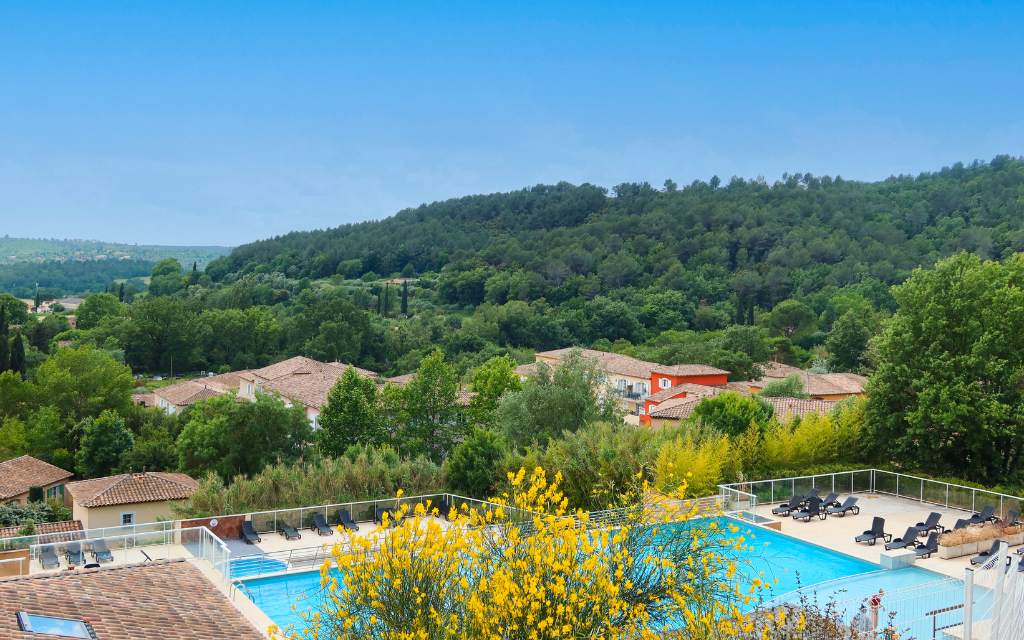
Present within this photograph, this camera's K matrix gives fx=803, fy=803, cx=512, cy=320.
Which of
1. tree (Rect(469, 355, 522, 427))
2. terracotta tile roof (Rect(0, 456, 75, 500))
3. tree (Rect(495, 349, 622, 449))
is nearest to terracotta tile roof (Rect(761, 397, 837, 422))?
tree (Rect(495, 349, 622, 449))

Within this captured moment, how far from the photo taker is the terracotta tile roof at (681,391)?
5069cm

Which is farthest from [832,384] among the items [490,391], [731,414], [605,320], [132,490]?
[605,320]

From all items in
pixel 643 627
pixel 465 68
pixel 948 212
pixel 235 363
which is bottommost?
pixel 235 363

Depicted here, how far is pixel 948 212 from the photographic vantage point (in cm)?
11550

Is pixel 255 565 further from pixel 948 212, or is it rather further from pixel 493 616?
pixel 948 212

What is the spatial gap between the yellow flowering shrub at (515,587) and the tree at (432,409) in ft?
99.5

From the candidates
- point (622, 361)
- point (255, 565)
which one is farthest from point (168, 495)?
point (622, 361)

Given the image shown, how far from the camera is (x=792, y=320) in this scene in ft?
290

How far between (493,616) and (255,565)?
12.2 metres

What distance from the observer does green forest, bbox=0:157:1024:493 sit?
78.7 feet

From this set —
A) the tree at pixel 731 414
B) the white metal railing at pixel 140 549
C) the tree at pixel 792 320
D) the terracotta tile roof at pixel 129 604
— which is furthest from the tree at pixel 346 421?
the tree at pixel 792 320

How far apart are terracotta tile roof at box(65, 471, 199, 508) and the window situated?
20598mm

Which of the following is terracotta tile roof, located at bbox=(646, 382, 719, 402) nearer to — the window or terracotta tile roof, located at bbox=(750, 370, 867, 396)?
terracotta tile roof, located at bbox=(750, 370, 867, 396)

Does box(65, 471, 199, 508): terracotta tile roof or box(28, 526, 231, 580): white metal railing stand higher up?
box(28, 526, 231, 580): white metal railing
